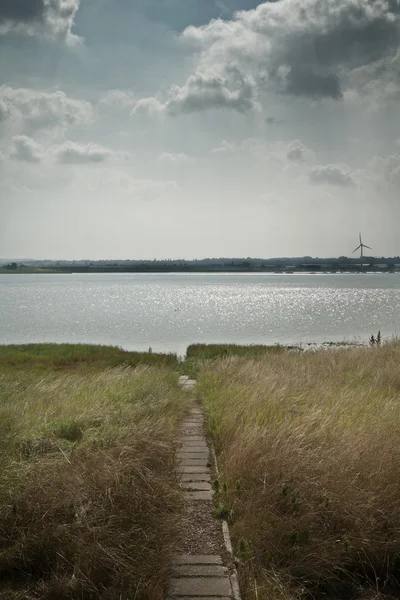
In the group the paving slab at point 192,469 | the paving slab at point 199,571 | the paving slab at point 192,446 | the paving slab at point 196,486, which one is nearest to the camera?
the paving slab at point 199,571

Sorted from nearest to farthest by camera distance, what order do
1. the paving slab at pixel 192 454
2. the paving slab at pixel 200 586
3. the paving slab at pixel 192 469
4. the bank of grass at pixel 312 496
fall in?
the paving slab at pixel 200 586, the bank of grass at pixel 312 496, the paving slab at pixel 192 469, the paving slab at pixel 192 454

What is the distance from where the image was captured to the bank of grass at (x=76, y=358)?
79.4 ft

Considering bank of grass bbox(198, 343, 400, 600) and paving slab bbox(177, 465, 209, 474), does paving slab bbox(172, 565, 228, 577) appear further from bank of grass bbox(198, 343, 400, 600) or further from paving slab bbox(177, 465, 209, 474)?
paving slab bbox(177, 465, 209, 474)

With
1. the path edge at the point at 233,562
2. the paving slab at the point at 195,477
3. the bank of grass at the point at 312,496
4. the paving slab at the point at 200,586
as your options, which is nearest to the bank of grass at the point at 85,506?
the paving slab at the point at 200,586

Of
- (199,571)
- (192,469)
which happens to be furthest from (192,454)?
(199,571)

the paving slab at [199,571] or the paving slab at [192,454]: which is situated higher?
the paving slab at [192,454]

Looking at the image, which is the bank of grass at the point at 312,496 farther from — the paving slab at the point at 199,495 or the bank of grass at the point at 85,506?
the bank of grass at the point at 85,506

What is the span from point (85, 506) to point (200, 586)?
64.0 inches

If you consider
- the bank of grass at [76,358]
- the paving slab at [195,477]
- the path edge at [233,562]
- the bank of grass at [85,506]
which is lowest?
the bank of grass at [76,358]

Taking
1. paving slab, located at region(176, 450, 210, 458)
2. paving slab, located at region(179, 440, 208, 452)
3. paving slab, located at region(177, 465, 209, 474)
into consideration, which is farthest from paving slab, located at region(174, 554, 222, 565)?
paving slab, located at region(179, 440, 208, 452)

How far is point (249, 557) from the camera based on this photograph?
5.48 meters

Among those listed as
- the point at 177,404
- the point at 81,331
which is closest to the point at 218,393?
the point at 177,404

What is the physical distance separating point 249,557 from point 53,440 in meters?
3.53

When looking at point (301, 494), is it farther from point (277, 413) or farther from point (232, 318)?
point (232, 318)
